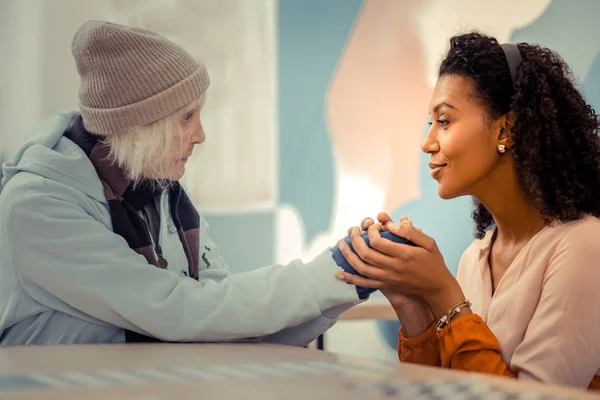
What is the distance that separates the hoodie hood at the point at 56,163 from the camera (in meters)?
1.51

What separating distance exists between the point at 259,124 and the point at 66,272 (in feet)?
7.80

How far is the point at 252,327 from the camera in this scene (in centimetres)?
146

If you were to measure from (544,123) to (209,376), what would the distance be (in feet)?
3.47

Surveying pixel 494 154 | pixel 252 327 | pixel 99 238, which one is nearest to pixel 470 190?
pixel 494 154

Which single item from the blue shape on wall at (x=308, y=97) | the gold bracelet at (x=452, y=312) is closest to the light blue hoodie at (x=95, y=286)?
the gold bracelet at (x=452, y=312)

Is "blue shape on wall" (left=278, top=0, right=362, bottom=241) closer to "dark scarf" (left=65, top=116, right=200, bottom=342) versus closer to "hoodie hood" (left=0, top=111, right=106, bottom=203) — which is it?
"dark scarf" (left=65, top=116, right=200, bottom=342)

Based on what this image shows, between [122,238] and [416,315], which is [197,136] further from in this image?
[416,315]

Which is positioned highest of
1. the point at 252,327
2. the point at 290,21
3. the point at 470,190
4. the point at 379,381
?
the point at 290,21

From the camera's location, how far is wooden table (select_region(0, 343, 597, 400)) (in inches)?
32.9

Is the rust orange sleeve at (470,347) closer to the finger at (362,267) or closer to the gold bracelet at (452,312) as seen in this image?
the gold bracelet at (452,312)

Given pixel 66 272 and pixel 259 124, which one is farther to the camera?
pixel 259 124

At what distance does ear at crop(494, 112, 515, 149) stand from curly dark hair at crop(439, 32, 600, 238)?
0.01 metres

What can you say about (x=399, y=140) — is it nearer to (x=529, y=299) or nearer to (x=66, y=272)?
(x=529, y=299)

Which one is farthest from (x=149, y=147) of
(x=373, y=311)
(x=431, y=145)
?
(x=373, y=311)
